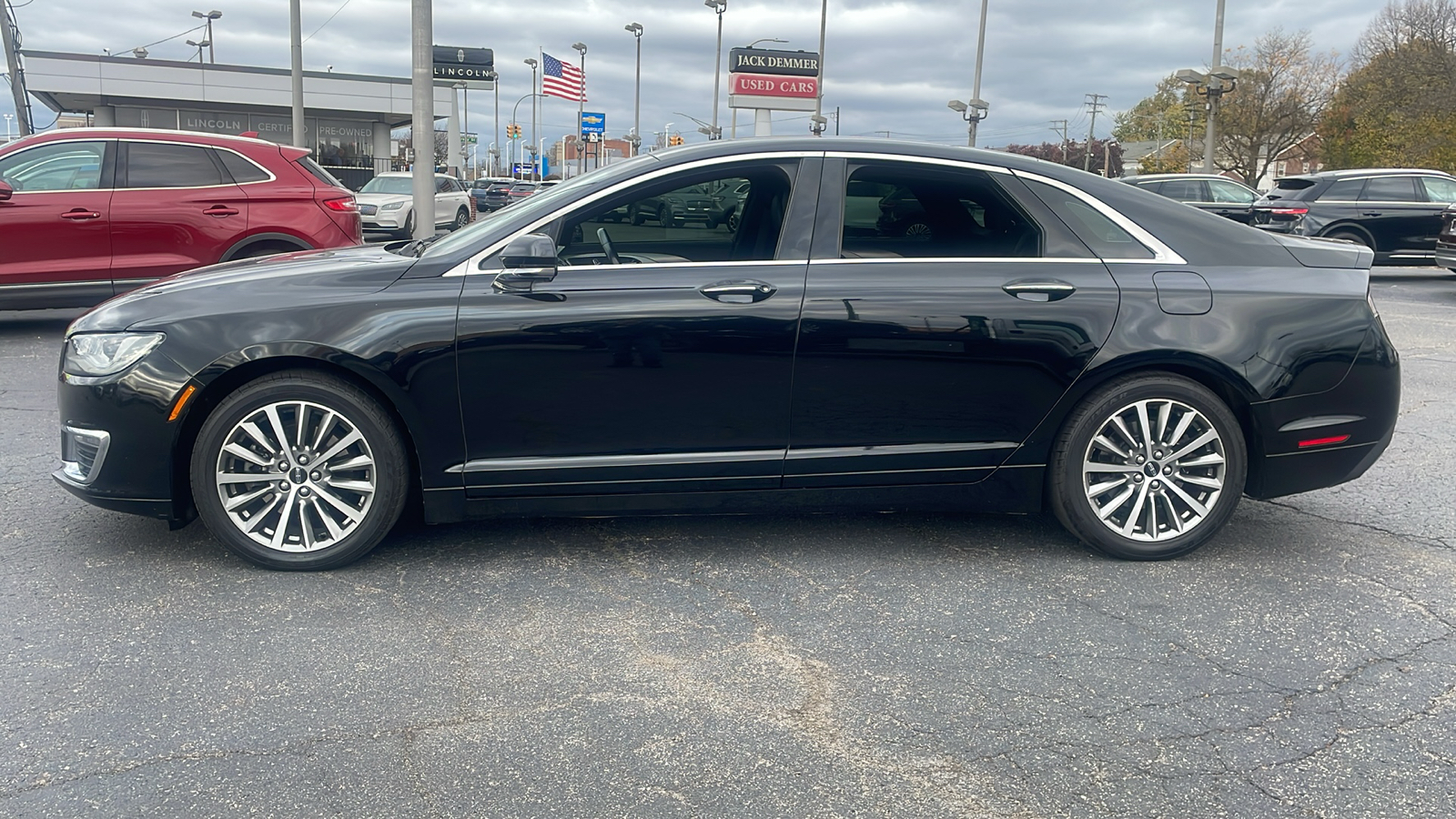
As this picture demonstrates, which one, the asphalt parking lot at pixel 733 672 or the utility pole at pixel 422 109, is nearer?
the asphalt parking lot at pixel 733 672

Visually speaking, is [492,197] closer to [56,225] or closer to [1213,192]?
[1213,192]

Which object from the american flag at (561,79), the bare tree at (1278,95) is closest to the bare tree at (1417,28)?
the bare tree at (1278,95)

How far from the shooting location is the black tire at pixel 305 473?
404cm

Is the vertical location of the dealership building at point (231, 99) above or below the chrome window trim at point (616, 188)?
above

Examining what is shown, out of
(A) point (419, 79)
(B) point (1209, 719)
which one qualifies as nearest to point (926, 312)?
(B) point (1209, 719)

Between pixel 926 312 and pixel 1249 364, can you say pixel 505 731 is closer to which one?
pixel 926 312

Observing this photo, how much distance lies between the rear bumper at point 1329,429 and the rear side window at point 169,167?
348 inches

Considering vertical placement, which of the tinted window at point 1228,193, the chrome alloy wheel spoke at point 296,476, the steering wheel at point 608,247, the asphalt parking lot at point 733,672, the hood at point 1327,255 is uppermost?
the tinted window at point 1228,193

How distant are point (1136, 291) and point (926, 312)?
825 millimetres

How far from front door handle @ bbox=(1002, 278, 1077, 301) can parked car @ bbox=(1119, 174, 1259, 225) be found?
54.8ft

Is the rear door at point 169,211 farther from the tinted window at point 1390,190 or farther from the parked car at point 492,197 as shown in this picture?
the parked car at point 492,197

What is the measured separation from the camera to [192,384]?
13.1ft

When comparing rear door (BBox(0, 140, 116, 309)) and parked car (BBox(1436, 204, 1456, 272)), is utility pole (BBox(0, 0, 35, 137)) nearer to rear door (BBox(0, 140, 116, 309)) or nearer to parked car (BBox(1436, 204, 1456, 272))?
rear door (BBox(0, 140, 116, 309))

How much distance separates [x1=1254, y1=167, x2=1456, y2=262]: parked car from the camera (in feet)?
57.6
